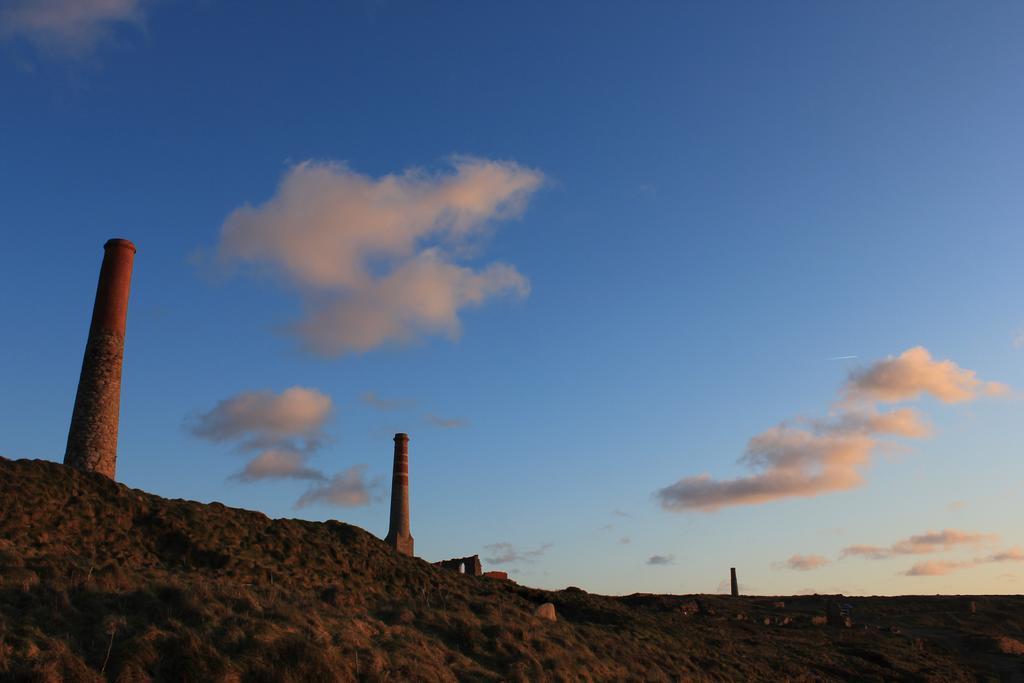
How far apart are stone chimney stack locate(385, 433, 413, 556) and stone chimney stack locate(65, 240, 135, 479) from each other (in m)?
20.5

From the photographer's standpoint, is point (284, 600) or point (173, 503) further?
point (173, 503)

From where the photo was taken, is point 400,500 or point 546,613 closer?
point 546,613

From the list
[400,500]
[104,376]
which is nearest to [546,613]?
[104,376]

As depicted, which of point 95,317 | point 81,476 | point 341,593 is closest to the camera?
point 341,593

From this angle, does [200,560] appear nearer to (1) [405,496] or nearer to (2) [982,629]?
(1) [405,496]

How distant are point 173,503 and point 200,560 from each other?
17.2 feet

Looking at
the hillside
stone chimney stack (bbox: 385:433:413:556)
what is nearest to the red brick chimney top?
the hillside

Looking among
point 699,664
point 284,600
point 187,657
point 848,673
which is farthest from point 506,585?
point 187,657

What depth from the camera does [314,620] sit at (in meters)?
16.7

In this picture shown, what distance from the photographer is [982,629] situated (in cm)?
4519

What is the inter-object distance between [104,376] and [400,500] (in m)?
22.2

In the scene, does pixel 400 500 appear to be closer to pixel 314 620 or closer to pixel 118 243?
pixel 118 243

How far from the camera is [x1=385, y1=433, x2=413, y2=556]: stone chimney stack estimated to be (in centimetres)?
4845

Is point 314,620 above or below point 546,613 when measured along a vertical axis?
above
